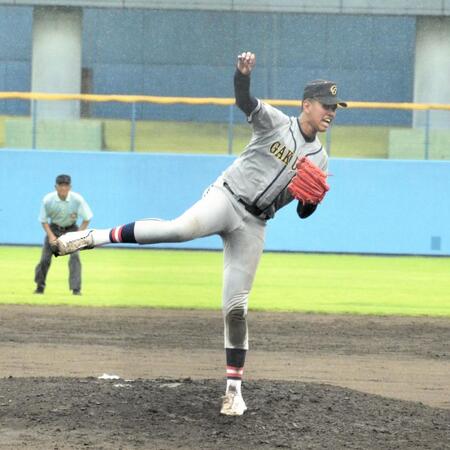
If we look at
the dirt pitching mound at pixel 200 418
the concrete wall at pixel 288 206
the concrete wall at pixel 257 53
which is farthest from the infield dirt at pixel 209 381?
the concrete wall at pixel 257 53

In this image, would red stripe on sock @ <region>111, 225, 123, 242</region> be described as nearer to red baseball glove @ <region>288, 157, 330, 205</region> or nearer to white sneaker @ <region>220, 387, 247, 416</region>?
red baseball glove @ <region>288, 157, 330, 205</region>

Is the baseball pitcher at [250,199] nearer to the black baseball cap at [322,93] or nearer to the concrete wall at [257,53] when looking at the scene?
the black baseball cap at [322,93]

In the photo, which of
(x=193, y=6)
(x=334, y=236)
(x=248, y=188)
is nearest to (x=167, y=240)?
(x=248, y=188)

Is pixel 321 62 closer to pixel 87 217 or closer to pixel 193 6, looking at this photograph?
pixel 193 6

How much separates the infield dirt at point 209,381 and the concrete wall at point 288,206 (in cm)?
850

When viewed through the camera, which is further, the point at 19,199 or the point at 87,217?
the point at 19,199

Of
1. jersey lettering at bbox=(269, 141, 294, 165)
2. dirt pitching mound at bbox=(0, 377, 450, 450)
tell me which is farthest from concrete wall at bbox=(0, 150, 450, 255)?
jersey lettering at bbox=(269, 141, 294, 165)

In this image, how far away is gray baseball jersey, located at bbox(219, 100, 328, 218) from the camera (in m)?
6.80

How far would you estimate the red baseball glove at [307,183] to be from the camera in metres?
6.75

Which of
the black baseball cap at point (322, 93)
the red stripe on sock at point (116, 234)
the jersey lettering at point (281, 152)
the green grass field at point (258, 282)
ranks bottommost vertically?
the green grass field at point (258, 282)

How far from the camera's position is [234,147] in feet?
74.8

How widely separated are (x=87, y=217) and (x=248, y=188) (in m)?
8.10

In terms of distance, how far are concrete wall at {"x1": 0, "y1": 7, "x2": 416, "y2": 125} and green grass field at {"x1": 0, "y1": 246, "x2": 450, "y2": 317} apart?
10302mm

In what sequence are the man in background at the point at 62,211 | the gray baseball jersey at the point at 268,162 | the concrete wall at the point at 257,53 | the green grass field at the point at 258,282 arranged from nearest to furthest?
the gray baseball jersey at the point at 268,162 < the green grass field at the point at 258,282 < the man in background at the point at 62,211 < the concrete wall at the point at 257,53
